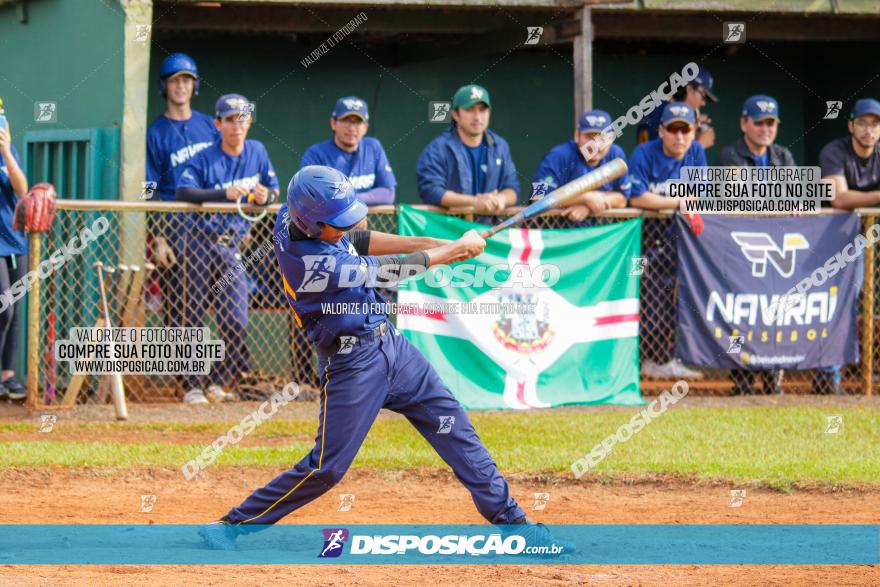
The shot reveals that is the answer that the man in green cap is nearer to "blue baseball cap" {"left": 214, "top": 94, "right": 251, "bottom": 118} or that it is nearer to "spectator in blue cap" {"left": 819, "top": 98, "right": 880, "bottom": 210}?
"blue baseball cap" {"left": 214, "top": 94, "right": 251, "bottom": 118}

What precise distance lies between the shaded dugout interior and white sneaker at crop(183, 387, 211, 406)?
13.4 feet

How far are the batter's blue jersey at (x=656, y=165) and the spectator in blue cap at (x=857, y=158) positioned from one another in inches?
47.8

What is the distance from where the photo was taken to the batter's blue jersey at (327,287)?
5621 mm

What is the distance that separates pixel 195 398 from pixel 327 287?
193 inches

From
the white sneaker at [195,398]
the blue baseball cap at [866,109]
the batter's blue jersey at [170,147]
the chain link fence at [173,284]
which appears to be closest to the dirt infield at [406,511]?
the white sneaker at [195,398]

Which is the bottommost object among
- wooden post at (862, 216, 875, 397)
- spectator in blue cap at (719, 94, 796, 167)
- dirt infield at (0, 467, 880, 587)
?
dirt infield at (0, 467, 880, 587)

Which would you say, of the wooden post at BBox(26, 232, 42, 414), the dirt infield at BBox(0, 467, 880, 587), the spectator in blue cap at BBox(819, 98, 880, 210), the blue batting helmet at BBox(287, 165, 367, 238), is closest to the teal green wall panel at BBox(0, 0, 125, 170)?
the wooden post at BBox(26, 232, 42, 414)

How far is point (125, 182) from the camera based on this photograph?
10.4m

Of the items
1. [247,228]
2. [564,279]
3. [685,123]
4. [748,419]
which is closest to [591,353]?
→ [564,279]

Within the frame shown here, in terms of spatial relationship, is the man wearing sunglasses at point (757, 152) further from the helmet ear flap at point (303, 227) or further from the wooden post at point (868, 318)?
the helmet ear flap at point (303, 227)

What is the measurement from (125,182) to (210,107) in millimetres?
3300

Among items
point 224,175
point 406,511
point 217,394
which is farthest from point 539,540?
point 224,175

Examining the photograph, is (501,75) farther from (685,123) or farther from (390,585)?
(390,585)

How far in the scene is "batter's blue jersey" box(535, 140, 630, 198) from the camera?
1055 centimetres
